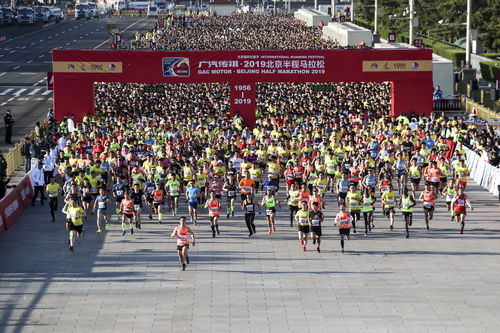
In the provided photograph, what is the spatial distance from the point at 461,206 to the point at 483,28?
6119 centimetres

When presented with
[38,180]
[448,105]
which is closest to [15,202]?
[38,180]

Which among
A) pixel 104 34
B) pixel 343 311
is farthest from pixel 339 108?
pixel 104 34

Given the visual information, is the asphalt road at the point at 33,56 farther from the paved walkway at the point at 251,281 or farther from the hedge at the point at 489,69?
the hedge at the point at 489,69

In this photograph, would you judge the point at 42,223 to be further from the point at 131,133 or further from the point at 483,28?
the point at 483,28

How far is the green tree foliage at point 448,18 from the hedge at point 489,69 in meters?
6.20

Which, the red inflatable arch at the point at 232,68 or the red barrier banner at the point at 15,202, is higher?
the red inflatable arch at the point at 232,68

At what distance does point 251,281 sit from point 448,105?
114 ft

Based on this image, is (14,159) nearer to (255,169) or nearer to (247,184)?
(255,169)

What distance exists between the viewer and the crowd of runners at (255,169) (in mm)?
31625

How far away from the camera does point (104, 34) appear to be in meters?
126

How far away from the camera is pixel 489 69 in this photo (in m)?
73.6

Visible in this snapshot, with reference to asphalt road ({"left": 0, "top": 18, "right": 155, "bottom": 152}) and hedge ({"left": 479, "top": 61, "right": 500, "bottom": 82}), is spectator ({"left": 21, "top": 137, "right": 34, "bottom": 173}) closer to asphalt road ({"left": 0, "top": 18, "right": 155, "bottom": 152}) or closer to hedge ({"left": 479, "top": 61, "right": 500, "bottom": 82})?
asphalt road ({"left": 0, "top": 18, "right": 155, "bottom": 152})

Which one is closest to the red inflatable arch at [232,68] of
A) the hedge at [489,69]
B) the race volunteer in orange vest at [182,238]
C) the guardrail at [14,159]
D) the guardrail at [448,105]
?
the guardrail at [448,105]

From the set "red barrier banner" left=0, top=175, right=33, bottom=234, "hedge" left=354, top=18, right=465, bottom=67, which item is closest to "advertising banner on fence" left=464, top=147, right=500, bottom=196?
"red barrier banner" left=0, top=175, right=33, bottom=234
